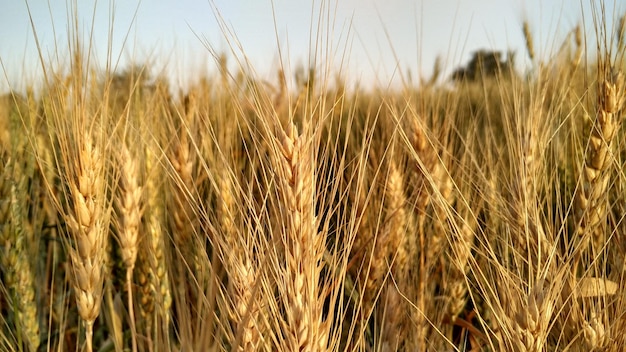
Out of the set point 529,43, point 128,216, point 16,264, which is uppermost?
point 529,43

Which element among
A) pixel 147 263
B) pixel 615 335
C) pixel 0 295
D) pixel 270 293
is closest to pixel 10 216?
pixel 147 263

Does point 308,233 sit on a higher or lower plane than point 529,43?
Result: lower

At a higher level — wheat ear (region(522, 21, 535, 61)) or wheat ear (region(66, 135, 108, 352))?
wheat ear (region(522, 21, 535, 61))

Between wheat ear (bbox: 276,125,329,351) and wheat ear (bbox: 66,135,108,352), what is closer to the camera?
wheat ear (bbox: 276,125,329,351)

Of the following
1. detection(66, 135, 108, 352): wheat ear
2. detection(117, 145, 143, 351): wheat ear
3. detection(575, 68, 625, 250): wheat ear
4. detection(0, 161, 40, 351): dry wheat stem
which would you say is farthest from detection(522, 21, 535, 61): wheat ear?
detection(0, 161, 40, 351): dry wheat stem

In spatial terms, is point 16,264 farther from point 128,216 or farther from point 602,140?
point 602,140

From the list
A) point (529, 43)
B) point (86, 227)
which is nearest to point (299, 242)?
point (86, 227)

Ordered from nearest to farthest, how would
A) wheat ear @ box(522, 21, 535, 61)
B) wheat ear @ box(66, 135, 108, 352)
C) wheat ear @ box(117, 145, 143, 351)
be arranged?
wheat ear @ box(66, 135, 108, 352)
wheat ear @ box(117, 145, 143, 351)
wheat ear @ box(522, 21, 535, 61)

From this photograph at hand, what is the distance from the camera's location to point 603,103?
Result: 126 centimetres

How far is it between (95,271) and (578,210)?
1153mm

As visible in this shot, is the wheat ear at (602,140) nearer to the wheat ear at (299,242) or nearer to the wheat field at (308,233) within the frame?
the wheat field at (308,233)

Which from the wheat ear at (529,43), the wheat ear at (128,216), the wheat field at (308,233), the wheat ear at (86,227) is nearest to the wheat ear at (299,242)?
the wheat field at (308,233)

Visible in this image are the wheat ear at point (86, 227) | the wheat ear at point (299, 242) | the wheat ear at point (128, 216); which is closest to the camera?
the wheat ear at point (299, 242)

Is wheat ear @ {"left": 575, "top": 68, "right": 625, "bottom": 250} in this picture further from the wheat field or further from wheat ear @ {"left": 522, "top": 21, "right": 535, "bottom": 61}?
wheat ear @ {"left": 522, "top": 21, "right": 535, "bottom": 61}
